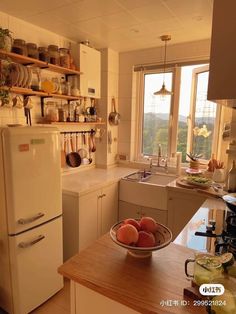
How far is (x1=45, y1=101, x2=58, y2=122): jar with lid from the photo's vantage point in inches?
92.6

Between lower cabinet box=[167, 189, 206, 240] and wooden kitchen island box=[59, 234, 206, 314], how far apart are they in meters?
1.25

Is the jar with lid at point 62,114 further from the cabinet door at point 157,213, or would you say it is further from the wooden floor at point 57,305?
the wooden floor at point 57,305

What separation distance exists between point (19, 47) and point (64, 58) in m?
0.51

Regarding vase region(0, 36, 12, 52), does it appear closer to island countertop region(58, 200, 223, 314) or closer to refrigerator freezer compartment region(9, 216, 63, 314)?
refrigerator freezer compartment region(9, 216, 63, 314)

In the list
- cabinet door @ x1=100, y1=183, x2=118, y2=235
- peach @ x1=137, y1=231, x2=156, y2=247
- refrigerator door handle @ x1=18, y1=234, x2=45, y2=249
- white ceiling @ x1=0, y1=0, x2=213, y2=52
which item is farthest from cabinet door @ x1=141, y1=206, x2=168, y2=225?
white ceiling @ x1=0, y1=0, x2=213, y2=52

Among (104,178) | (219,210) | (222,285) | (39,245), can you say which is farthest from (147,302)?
(104,178)

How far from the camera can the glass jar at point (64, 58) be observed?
241cm

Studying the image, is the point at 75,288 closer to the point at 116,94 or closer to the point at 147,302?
the point at 147,302

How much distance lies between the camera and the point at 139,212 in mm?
2713

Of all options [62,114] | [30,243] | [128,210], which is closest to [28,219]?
[30,243]

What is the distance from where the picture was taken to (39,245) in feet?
6.02

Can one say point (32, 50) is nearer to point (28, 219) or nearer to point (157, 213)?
point (28, 219)

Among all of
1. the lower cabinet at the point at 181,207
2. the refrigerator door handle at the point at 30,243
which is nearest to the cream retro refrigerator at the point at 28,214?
the refrigerator door handle at the point at 30,243

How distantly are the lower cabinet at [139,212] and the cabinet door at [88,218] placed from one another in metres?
0.45
